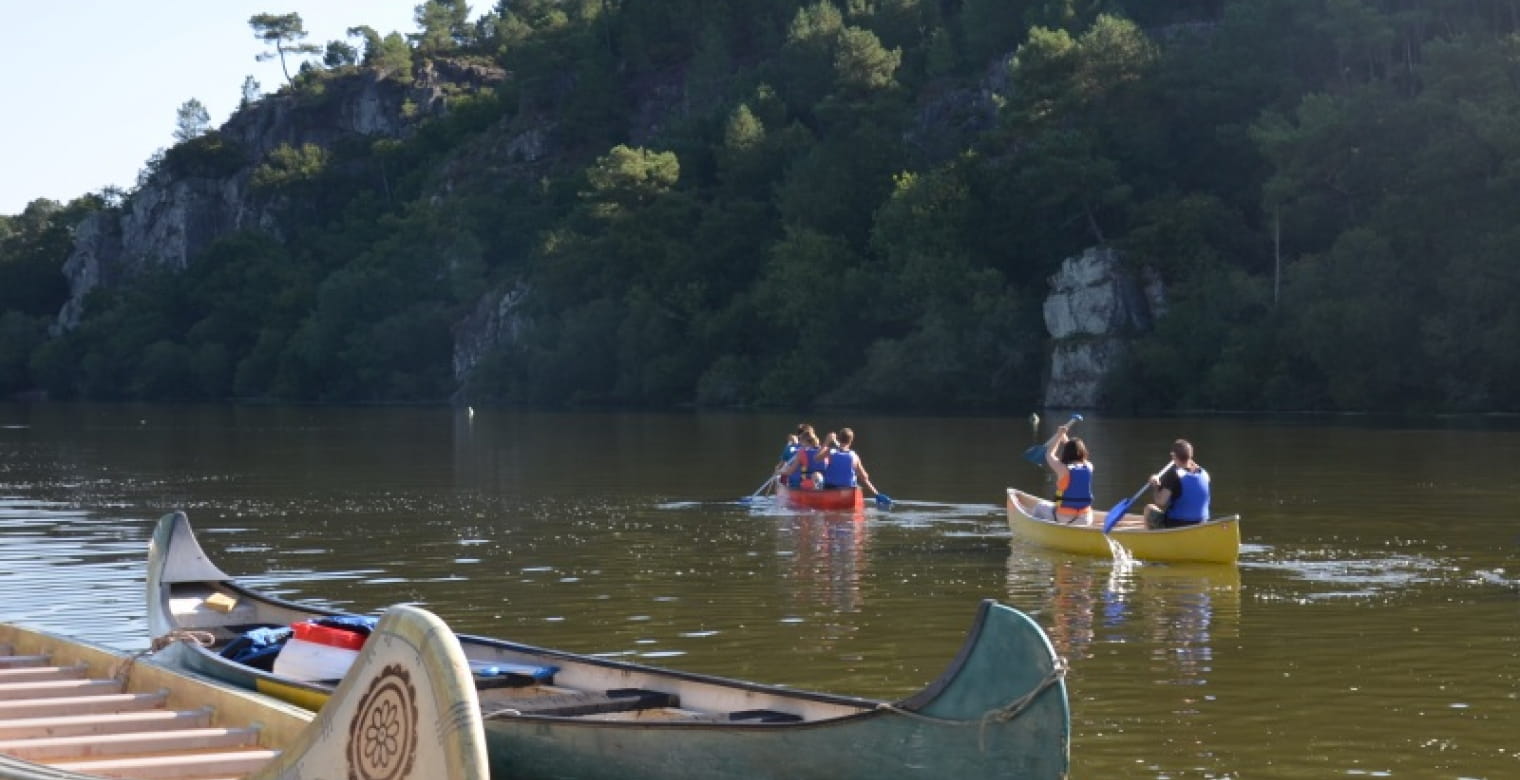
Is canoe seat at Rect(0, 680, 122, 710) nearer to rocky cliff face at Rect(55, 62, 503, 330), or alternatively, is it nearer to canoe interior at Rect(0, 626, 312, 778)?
canoe interior at Rect(0, 626, 312, 778)

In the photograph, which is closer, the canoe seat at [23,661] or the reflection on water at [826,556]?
the canoe seat at [23,661]

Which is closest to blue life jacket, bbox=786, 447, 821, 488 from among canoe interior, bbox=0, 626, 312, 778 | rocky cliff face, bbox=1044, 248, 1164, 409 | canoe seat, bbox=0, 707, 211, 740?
canoe interior, bbox=0, 626, 312, 778

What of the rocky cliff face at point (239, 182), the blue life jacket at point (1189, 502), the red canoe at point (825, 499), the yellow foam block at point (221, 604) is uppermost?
the rocky cliff face at point (239, 182)

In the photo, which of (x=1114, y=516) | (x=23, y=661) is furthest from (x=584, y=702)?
(x=1114, y=516)

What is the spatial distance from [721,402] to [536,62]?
51.9 m

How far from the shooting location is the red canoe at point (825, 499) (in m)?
30.1

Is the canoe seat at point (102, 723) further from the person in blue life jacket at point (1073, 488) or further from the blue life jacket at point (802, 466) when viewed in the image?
the blue life jacket at point (802, 466)

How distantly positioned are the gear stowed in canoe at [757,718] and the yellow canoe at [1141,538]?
11615 millimetres

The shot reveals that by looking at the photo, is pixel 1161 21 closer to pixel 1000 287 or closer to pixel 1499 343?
pixel 1000 287

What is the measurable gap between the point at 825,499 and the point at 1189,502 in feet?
28.3

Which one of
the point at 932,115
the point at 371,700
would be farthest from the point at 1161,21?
the point at 371,700

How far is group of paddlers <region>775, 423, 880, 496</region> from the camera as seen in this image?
99.8 ft

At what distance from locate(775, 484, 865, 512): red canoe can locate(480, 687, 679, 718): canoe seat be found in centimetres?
1861

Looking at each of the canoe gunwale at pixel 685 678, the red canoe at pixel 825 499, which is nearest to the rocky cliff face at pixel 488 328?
the red canoe at pixel 825 499
